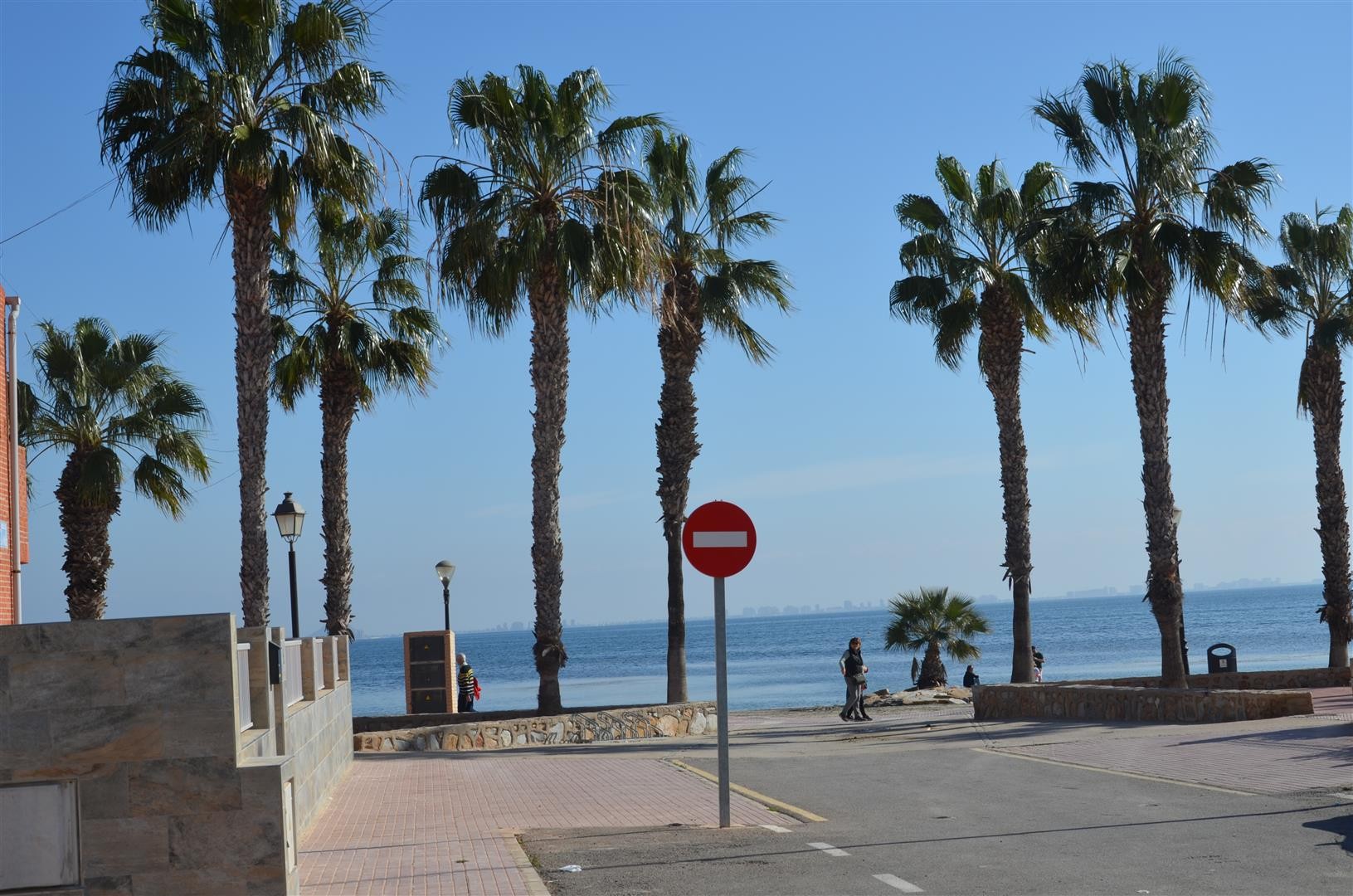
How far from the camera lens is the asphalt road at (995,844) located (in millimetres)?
8555

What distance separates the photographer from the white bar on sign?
1140 centimetres

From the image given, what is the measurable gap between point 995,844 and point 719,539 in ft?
10.6

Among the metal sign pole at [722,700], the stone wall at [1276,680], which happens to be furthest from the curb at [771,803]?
the stone wall at [1276,680]

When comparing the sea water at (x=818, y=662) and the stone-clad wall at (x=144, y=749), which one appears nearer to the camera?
the stone-clad wall at (x=144, y=749)

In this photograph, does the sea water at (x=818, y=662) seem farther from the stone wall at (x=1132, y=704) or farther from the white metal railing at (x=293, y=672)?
the white metal railing at (x=293, y=672)

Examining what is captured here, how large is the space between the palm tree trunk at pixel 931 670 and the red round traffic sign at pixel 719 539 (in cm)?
2617

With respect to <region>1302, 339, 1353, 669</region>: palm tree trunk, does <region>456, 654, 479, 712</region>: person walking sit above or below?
below

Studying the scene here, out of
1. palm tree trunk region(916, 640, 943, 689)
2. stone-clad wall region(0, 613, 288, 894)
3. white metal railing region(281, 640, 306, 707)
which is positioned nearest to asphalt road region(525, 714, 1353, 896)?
stone-clad wall region(0, 613, 288, 894)

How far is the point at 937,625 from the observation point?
38000 millimetres

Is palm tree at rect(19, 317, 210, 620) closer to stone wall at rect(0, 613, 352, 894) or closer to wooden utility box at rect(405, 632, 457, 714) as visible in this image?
wooden utility box at rect(405, 632, 457, 714)

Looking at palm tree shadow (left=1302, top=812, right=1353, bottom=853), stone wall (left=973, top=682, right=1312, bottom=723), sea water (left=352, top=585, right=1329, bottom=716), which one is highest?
palm tree shadow (left=1302, top=812, right=1353, bottom=853)

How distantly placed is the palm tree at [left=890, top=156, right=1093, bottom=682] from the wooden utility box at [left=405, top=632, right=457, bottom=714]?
12060mm

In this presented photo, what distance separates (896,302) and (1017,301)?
109 inches

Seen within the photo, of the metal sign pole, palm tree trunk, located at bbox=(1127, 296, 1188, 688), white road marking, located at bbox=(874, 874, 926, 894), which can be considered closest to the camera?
white road marking, located at bbox=(874, 874, 926, 894)
